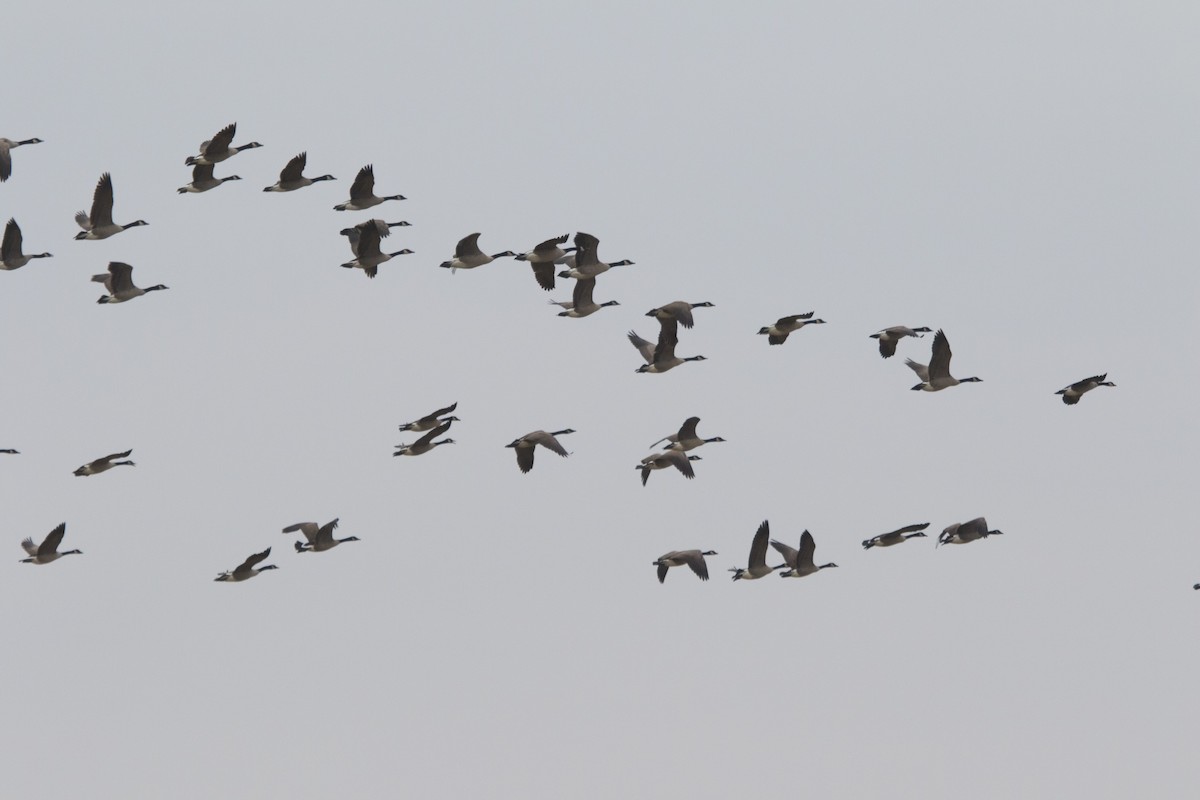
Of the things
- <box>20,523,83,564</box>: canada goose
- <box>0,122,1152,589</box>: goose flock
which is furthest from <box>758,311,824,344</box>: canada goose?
<box>20,523,83,564</box>: canada goose

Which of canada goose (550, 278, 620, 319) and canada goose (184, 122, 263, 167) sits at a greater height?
canada goose (184, 122, 263, 167)

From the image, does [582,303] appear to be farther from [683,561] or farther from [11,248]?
[11,248]

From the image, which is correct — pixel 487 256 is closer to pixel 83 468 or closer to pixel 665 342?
pixel 665 342

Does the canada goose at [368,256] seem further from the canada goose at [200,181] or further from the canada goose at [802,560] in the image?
the canada goose at [802,560]

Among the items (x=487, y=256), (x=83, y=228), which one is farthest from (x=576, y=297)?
(x=83, y=228)

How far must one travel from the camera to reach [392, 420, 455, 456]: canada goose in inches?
1863

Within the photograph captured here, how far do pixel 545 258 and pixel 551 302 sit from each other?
0.96m

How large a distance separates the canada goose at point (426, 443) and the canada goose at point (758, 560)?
20.1 feet

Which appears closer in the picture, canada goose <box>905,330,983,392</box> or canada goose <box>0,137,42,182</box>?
canada goose <box>0,137,42,182</box>

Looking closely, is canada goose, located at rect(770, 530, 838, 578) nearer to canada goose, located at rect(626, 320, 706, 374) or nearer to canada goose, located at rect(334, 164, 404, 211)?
canada goose, located at rect(626, 320, 706, 374)

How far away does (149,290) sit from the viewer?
47.0 m

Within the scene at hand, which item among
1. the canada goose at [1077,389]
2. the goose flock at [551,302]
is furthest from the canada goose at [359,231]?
the canada goose at [1077,389]

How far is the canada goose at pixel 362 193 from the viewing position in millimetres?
45844

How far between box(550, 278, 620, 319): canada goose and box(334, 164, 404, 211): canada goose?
4.04m
